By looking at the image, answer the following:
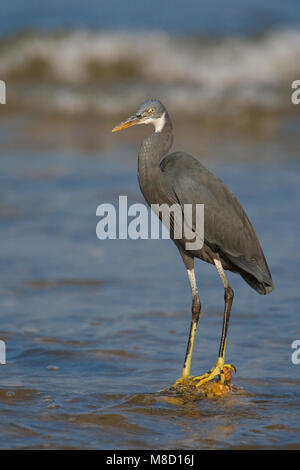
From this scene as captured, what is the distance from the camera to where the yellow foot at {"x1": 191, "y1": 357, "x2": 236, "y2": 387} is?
17.0ft

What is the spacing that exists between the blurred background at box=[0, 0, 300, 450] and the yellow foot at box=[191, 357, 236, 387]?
0.14m

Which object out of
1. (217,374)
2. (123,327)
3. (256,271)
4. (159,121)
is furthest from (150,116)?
(123,327)

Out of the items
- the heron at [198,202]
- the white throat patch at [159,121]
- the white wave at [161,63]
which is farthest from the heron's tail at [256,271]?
the white wave at [161,63]

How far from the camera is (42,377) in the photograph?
5.39 metres

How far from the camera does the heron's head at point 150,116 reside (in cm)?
530

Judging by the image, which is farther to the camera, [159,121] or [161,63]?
[161,63]

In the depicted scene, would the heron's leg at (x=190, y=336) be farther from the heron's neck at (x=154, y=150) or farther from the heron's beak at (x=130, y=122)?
the heron's beak at (x=130, y=122)

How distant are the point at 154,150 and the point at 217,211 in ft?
1.70

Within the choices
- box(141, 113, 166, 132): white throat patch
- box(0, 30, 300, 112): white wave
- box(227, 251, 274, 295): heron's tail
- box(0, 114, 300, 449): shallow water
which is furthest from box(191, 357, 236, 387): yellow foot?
box(0, 30, 300, 112): white wave

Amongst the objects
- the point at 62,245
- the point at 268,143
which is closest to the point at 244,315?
the point at 62,245

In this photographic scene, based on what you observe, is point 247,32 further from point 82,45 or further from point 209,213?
point 209,213

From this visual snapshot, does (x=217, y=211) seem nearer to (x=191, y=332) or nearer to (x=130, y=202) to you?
(x=191, y=332)

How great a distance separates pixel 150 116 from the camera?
533 cm

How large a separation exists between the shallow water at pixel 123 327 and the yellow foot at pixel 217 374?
0.40 feet
